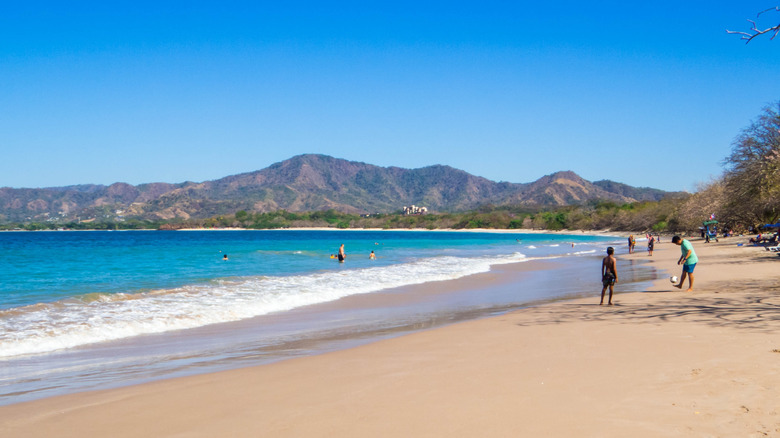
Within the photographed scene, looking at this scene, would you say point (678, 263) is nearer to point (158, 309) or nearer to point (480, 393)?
point (480, 393)

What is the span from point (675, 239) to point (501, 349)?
9102 millimetres

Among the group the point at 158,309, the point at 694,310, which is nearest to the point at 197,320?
the point at 158,309

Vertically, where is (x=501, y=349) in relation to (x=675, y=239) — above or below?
below

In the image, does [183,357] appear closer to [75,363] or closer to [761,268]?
[75,363]

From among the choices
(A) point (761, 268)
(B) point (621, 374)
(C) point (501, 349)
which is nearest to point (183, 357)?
(C) point (501, 349)

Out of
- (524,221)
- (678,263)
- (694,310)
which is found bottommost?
(694,310)

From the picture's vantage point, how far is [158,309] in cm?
1360

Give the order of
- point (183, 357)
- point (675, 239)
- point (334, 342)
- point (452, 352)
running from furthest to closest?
point (675, 239) → point (334, 342) → point (183, 357) → point (452, 352)

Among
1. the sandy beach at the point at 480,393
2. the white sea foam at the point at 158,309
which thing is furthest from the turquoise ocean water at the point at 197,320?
the sandy beach at the point at 480,393

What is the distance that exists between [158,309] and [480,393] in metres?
10.3

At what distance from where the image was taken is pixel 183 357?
8.68m

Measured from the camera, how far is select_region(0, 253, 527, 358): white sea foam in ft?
34.0

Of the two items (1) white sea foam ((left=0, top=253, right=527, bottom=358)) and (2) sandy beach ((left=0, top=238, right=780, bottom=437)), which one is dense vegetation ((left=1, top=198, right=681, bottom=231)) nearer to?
(1) white sea foam ((left=0, top=253, right=527, bottom=358))

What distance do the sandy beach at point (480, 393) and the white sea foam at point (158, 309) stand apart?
4.70 m
